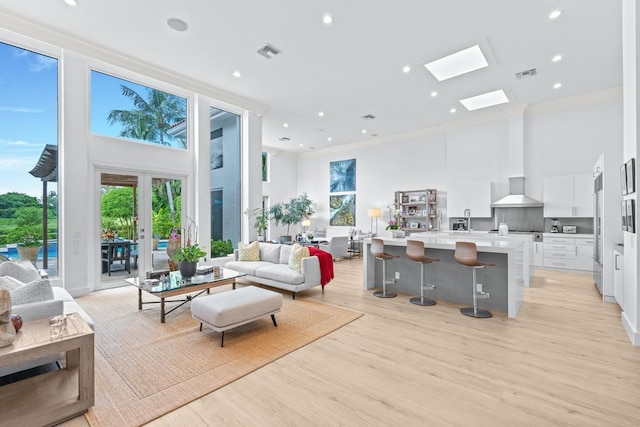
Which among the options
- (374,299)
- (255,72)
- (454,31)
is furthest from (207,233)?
(454,31)

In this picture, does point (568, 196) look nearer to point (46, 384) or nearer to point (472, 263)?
point (472, 263)

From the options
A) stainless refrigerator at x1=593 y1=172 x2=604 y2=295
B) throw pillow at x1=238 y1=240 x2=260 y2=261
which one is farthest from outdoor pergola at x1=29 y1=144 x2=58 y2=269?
stainless refrigerator at x1=593 y1=172 x2=604 y2=295

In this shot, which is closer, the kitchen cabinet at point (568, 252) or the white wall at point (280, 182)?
the kitchen cabinet at point (568, 252)

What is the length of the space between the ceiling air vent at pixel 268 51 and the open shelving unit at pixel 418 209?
5.80 m

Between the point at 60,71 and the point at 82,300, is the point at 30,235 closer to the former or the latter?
the point at 82,300

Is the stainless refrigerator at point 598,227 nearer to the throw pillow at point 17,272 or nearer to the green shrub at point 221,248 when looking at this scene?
the green shrub at point 221,248

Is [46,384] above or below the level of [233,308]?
below

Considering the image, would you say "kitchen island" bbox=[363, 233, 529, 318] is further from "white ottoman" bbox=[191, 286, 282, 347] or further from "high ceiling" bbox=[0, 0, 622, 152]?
"high ceiling" bbox=[0, 0, 622, 152]

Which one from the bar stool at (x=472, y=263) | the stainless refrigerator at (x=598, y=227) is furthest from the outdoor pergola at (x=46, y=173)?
the stainless refrigerator at (x=598, y=227)

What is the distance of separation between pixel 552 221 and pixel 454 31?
529 centimetres

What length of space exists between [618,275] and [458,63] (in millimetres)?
4073

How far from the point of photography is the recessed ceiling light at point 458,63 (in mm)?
5176

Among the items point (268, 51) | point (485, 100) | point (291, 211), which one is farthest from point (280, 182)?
point (485, 100)

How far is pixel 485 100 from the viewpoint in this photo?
7.07 metres
